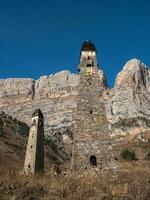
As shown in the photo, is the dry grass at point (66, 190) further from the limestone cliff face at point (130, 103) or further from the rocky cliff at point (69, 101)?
the rocky cliff at point (69, 101)

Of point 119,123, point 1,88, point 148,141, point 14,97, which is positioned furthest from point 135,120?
point 1,88

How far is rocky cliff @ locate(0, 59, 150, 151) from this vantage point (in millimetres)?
112750

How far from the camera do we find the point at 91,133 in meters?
17.7

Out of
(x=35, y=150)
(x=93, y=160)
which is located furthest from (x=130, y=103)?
(x=93, y=160)

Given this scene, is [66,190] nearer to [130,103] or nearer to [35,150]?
[35,150]

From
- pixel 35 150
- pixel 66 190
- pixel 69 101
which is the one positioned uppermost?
pixel 69 101

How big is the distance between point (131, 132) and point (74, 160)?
305 feet

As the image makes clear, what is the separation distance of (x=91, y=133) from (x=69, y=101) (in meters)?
132

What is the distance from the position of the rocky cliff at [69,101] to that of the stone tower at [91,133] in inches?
3012

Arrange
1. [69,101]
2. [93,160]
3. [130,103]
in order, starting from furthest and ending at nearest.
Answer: [69,101] < [130,103] < [93,160]

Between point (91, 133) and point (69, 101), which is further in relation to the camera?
point (69, 101)

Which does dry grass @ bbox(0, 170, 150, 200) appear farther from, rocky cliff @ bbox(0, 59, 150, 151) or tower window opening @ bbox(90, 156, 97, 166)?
rocky cliff @ bbox(0, 59, 150, 151)

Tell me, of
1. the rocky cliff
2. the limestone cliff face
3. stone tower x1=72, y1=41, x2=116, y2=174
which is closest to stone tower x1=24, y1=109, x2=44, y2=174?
stone tower x1=72, y1=41, x2=116, y2=174

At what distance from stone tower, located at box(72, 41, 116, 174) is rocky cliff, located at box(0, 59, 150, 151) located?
76496 millimetres
